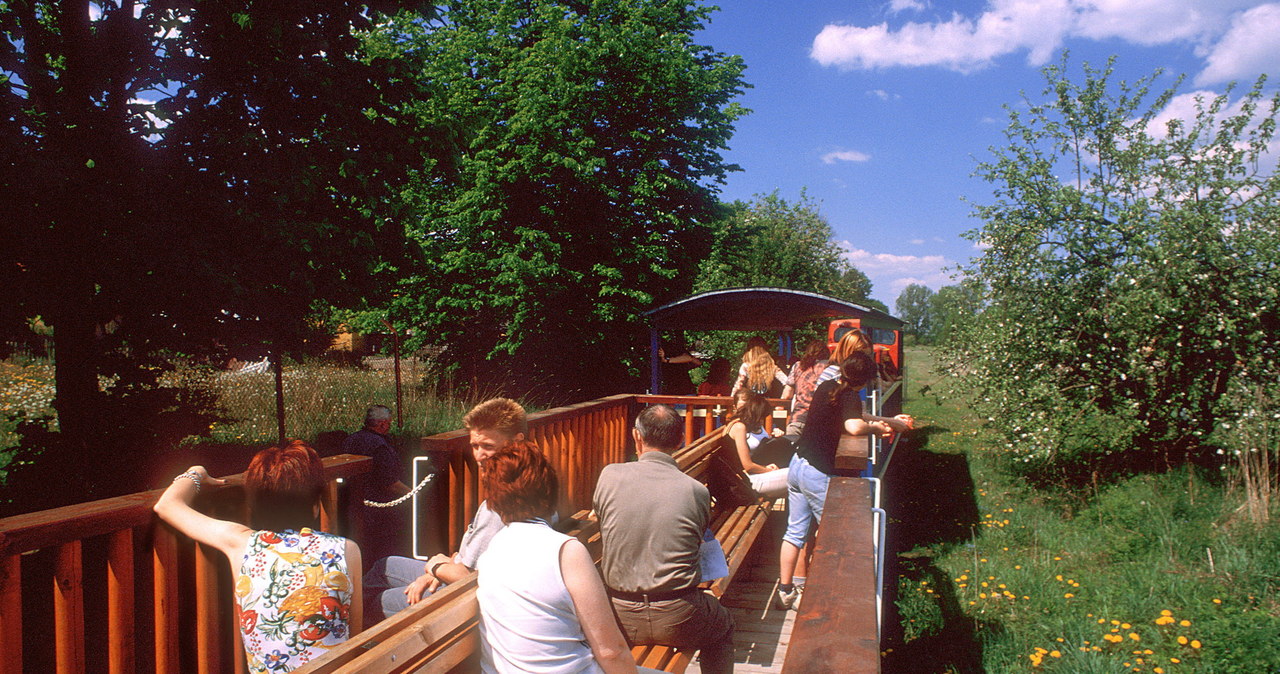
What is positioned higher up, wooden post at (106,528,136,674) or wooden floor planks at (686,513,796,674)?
wooden post at (106,528,136,674)

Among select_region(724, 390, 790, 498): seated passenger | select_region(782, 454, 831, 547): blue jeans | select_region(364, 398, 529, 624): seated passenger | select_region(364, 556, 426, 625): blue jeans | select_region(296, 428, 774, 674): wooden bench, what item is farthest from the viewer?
select_region(724, 390, 790, 498): seated passenger

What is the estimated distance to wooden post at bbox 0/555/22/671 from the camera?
2.21m

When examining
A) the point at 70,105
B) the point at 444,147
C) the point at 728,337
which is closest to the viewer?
the point at 70,105

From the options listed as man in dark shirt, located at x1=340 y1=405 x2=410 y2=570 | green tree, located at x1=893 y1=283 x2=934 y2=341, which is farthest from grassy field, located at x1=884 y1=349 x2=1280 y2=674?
green tree, located at x1=893 y1=283 x2=934 y2=341

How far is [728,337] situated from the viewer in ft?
73.8

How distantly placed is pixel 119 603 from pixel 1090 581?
832cm

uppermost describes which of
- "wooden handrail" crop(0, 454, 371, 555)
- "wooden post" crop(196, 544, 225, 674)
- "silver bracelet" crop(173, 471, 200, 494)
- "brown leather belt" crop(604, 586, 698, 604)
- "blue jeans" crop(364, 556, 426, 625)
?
"silver bracelet" crop(173, 471, 200, 494)

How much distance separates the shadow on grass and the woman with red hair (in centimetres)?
→ 510

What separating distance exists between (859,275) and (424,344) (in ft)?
163

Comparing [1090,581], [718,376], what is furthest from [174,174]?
[1090,581]

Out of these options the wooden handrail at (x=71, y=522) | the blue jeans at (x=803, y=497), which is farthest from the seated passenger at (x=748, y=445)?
the wooden handrail at (x=71, y=522)

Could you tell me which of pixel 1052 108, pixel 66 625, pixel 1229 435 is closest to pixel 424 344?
pixel 1052 108

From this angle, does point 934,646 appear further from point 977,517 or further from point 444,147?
point 444,147

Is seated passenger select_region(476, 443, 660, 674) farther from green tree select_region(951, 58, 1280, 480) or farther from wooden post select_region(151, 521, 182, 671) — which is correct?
green tree select_region(951, 58, 1280, 480)
